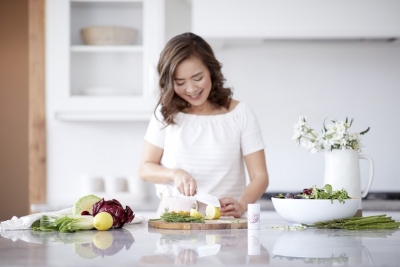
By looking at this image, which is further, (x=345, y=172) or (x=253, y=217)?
(x=345, y=172)

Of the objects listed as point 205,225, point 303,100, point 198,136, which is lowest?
point 205,225

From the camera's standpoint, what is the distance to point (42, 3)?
13.3 feet

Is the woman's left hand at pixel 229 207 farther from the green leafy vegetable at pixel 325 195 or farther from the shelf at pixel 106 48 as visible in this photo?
the shelf at pixel 106 48

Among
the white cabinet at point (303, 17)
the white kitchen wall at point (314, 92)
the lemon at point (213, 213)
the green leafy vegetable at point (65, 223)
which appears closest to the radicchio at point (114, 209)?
→ the green leafy vegetable at point (65, 223)

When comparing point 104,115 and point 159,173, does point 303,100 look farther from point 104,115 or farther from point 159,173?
point 159,173

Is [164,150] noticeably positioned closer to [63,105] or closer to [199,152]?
[199,152]

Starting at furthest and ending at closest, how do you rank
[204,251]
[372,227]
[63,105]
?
1. [63,105]
2. [372,227]
3. [204,251]

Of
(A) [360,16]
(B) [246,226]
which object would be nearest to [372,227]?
(B) [246,226]

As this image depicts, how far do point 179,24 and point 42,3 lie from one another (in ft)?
2.74

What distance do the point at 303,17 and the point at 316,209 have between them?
189 cm

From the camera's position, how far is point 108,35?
12.9 ft

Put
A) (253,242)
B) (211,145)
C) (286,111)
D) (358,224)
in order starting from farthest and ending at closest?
(286,111) → (211,145) → (358,224) → (253,242)

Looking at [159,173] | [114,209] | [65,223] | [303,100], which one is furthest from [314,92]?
[65,223]

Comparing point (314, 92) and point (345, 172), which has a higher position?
point (314, 92)
